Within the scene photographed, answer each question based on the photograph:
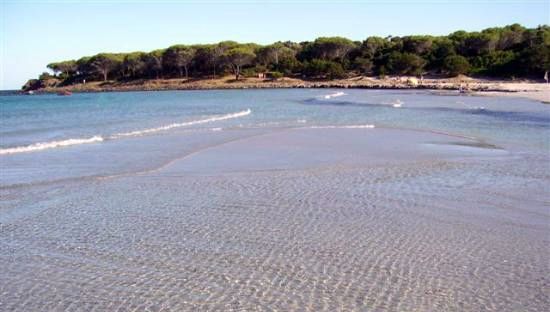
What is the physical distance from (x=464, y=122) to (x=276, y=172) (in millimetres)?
17983

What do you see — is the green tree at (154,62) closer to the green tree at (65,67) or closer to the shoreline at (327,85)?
the shoreline at (327,85)

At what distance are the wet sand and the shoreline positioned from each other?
52.3m

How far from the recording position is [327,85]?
101 metres

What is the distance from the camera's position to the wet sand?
6242mm

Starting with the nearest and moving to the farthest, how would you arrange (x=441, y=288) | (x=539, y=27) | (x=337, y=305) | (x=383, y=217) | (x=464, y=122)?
(x=337, y=305) < (x=441, y=288) < (x=383, y=217) < (x=464, y=122) < (x=539, y=27)

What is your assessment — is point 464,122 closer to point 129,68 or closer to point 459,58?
point 459,58

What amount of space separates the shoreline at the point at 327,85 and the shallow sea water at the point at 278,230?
50550mm

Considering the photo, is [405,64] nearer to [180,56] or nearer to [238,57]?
[238,57]

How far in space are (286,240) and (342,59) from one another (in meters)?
118

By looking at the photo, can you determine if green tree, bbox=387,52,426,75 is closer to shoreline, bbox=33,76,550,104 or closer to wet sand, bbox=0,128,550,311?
shoreline, bbox=33,76,550,104

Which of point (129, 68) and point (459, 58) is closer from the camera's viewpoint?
point (459, 58)

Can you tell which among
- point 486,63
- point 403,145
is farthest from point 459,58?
point 403,145

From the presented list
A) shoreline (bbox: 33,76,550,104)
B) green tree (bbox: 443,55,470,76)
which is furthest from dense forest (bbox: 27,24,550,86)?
shoreline (bbox: 33,76,550,104)

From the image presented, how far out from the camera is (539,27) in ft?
355
